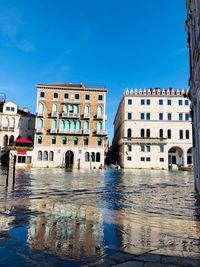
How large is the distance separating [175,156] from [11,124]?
36553 millimetres

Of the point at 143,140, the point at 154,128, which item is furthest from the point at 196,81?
the point at 154,128

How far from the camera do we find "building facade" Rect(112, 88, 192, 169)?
52812mm

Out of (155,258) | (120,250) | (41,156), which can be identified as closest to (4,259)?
(120,250)

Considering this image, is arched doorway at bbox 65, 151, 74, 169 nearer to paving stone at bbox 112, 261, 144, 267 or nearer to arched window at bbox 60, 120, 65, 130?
arched window at bbox 60, 120, 65, 130

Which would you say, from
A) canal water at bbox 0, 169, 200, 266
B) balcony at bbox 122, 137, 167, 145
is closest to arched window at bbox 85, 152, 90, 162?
balcony at bbox 122, 137, 167, 145

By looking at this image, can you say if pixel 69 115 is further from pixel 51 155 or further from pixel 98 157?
pixel 98 157

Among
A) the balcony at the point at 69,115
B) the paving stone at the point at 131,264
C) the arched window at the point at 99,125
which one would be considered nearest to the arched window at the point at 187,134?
the arched window at the point at 99,125

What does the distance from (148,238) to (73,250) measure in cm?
138

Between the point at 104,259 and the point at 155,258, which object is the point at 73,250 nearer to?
the point at 104,259

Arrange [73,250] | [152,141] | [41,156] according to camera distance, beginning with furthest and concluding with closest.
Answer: [152,141] → [41,156] → [73,250]

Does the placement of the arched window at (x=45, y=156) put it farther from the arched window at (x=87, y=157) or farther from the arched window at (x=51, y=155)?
the arched window at (x=87, y=157)

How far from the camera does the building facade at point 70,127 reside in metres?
48.9

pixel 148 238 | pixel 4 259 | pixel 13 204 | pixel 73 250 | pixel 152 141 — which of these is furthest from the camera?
pixel 152 141

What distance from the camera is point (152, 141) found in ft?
174
